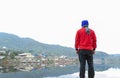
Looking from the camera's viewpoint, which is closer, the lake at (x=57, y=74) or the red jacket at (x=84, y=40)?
the red jacket at (x=84, y=40)

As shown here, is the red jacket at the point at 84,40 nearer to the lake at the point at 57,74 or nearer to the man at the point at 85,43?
the man at the point at 85,43

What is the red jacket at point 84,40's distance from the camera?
1340cm

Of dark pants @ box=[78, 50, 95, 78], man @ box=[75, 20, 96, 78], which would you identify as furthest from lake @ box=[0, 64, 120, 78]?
man @ box=[75, 20, 96, 78]

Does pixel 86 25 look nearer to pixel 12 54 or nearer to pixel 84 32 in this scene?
pixel 84 32

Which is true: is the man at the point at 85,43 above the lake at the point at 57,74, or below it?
above

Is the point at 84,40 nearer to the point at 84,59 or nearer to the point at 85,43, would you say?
the point at 85,43

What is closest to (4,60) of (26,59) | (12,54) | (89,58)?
(12,54)

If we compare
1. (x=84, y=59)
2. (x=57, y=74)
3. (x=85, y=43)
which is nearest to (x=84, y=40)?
(x=85, y=43)

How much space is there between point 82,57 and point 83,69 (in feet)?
1.36

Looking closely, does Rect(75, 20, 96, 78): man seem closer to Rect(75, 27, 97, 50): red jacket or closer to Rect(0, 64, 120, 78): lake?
Rect(75, 27, 97, 50): red jacket

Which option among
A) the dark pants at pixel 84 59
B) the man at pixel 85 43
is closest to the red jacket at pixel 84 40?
the man at pixel 85 43

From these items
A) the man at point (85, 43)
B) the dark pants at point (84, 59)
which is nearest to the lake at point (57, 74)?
the dark pants at point (84, 59)

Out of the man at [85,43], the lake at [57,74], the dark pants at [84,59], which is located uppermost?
the man at [85,43]

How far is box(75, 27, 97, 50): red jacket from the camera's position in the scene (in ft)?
44.0
